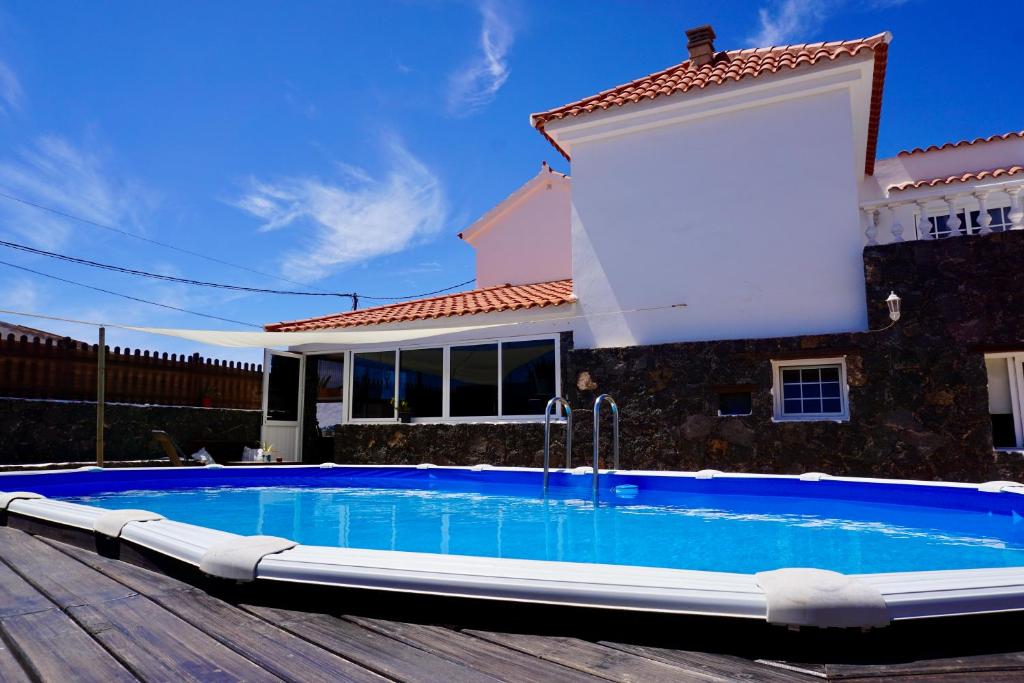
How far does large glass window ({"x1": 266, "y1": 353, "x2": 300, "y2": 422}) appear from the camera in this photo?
13.9 meters

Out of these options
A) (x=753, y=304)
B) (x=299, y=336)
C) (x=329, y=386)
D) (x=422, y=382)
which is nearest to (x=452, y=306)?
(x=422, y=382)

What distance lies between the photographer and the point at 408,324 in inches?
497

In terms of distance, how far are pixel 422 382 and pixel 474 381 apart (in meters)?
1.28

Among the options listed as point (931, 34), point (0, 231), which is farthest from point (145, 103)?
point (931, 34)

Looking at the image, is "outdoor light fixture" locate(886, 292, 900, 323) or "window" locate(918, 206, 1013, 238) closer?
"outdoor light fixture" locate(886, 292, 900, 323)

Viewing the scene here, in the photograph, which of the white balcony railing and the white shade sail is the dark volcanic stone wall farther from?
the white shade sail

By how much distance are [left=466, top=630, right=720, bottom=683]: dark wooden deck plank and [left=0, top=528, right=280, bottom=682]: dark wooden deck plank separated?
0.73 meters

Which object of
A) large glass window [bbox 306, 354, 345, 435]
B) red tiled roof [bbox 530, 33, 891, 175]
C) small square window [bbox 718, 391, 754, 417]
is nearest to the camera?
red tiled roof [bbox 530, 33, 891, 175]

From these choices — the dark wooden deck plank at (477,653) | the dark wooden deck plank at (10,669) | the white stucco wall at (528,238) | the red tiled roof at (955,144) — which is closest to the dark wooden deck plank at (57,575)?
the dark wooden deck plank at (10,669)

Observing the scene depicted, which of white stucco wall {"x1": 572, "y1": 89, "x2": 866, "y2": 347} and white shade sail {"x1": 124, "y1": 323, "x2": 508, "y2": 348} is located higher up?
white stucco wall {"x1": 572, "y1": 89, "x2": 866, "y2": 347}

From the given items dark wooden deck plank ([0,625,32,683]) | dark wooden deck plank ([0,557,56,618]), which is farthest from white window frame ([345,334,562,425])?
dark wooden deck plank ([0,625,32,683])

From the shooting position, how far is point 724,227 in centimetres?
1009

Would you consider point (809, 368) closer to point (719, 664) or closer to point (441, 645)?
point (719, 664)

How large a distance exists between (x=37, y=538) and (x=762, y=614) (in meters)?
4.25
